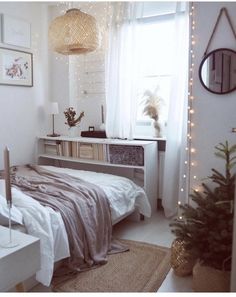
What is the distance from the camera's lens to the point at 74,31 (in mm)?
2342

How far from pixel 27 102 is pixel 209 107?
2674 mm

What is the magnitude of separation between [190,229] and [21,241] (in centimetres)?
93

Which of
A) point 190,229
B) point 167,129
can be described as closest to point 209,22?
point 190,229

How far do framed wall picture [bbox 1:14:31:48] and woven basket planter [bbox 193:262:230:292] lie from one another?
3265mm

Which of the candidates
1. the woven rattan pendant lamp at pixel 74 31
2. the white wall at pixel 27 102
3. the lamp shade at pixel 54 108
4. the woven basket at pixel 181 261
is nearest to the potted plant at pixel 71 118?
the lamp shade at pixel 54 108

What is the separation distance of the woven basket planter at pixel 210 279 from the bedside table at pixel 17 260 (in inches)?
35.3

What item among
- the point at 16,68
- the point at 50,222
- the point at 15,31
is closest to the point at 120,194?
the point at 50,222

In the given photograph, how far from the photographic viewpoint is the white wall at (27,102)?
3.60 m

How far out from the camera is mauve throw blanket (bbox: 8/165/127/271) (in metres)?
2.17

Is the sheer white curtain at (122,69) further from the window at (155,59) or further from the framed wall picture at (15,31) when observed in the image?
the framed wall picture at (15,31)

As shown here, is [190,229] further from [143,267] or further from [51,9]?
[51,9]

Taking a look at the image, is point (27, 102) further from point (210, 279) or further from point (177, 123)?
point (210, 279)

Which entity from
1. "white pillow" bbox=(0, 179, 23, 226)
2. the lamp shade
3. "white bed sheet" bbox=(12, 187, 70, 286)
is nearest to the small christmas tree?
"white bed sheet" bbox=(12, 187, 70, 286)

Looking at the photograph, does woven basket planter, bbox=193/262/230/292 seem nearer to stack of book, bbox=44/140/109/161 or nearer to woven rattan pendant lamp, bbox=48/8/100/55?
woven rattan pendant lamp, bbox=48/8/100/55
